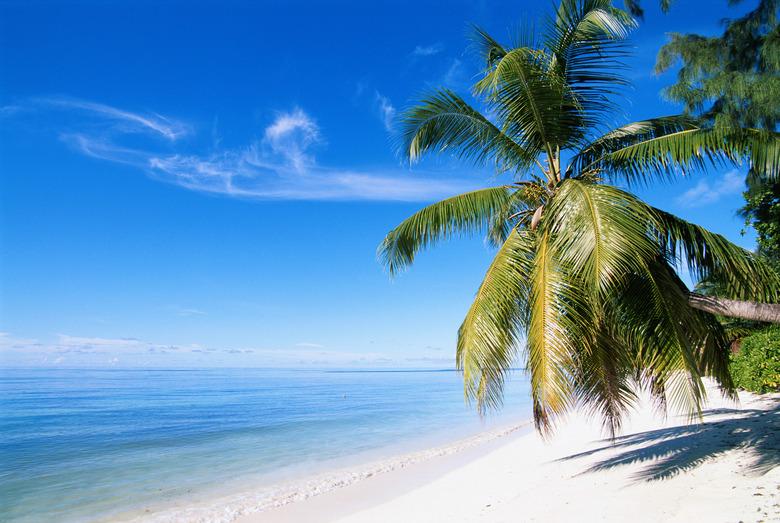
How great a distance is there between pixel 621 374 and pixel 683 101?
11.5 ft

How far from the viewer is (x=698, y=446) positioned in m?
7.89

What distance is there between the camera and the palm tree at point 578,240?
475 centimetres

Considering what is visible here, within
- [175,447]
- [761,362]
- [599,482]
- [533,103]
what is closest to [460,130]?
[533,103]

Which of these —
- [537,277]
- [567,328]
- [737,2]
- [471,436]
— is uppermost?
[737,2]

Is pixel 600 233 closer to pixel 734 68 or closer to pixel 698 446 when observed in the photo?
pixel 734 68

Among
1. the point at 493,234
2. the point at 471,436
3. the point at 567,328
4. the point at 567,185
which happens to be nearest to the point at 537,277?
the point at 567,328

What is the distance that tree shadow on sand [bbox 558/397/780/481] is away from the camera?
6.65 meters

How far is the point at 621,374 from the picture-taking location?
6.37 metres

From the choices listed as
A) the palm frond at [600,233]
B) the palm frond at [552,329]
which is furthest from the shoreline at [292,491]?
the palm frond at [600,233]

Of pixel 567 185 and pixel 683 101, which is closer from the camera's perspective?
pixel 567 185

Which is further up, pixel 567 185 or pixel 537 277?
pixel 567 185

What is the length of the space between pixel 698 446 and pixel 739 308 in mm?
4386

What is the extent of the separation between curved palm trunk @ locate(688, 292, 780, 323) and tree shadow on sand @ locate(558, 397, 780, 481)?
8.54 ft

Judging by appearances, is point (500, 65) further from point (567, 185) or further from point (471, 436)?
point (471, 436)
